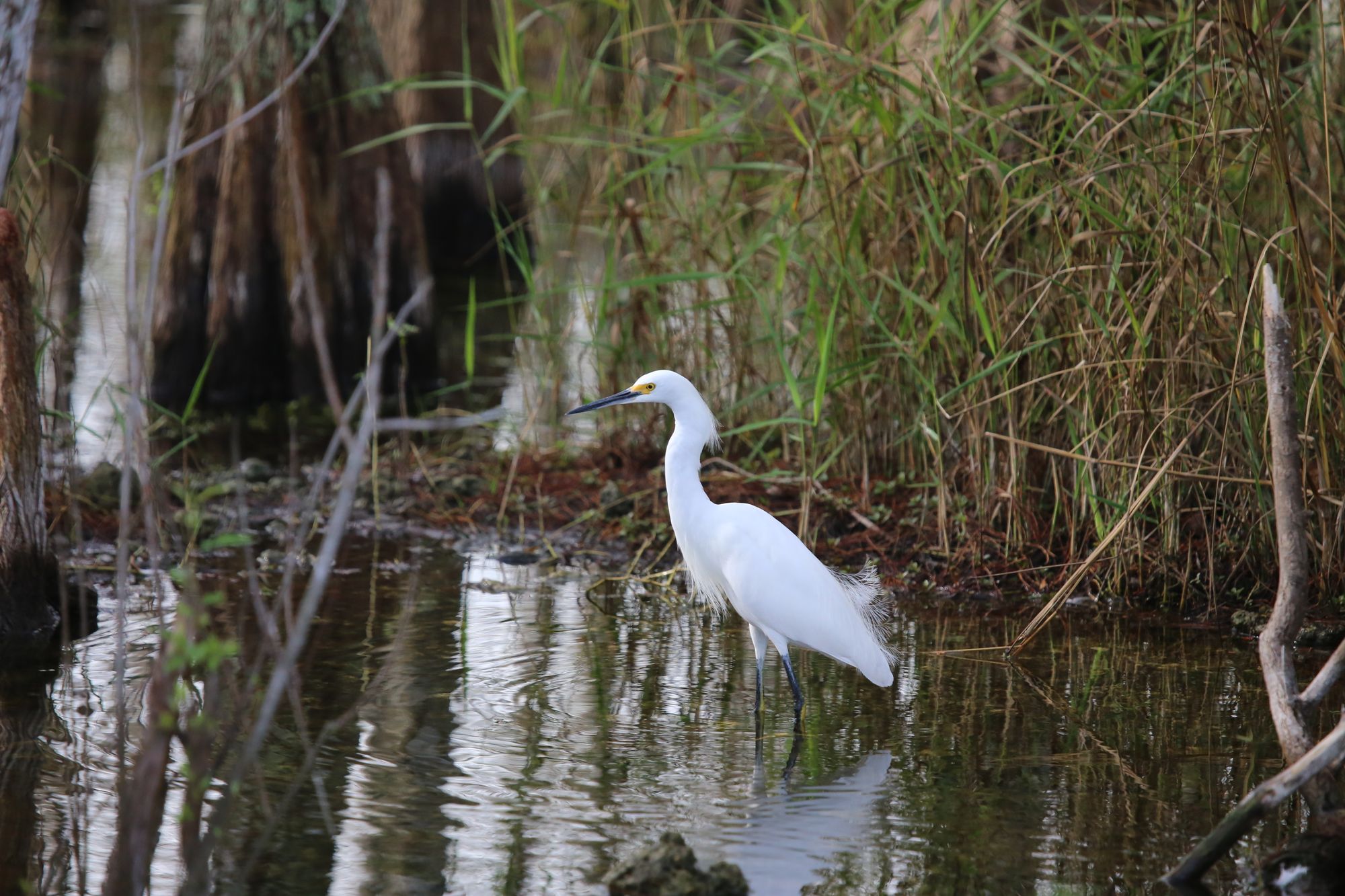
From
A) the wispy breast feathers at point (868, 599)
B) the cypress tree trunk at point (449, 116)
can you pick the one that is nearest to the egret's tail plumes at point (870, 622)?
the wispy breast feathers at point (868, 599)

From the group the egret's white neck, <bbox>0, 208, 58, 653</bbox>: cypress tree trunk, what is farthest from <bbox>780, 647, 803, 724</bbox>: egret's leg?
<bbox>0, 208, 58, 653</bbox>: cypress tree trunk

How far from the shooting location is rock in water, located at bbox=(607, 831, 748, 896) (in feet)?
8.72

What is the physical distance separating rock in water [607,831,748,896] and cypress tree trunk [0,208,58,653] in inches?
92.0

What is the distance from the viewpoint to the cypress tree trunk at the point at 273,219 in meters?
7.30

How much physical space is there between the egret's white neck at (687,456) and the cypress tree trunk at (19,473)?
1888 mm

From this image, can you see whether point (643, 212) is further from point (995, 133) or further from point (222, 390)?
point (222, 390)

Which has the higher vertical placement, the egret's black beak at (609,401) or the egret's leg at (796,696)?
the egret's black beak at (609,401)

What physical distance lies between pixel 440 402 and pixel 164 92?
11.0 meters

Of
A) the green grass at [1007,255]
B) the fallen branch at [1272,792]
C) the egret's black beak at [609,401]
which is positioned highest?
the green grass at [1007,255]

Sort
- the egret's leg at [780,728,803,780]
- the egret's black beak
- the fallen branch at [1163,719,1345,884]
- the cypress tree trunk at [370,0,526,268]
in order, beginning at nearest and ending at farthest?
→ the fallen branch at [1163,719,1345,884]
the egret's leg at [780,728,803,780]
the egret's black beak
the cypress tree trunk at [370,0,526,268]

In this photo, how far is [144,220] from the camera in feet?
34.3

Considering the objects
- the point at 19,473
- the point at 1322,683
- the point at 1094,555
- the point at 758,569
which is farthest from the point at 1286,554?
the point at 19,473

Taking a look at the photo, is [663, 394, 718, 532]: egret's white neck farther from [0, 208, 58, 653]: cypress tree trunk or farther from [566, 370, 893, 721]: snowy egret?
[0, 208, 58, 653]: cypress tree trunk

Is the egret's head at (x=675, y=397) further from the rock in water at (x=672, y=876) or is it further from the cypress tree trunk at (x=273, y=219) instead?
the cypress tree trunk at (x=273, y=219)
